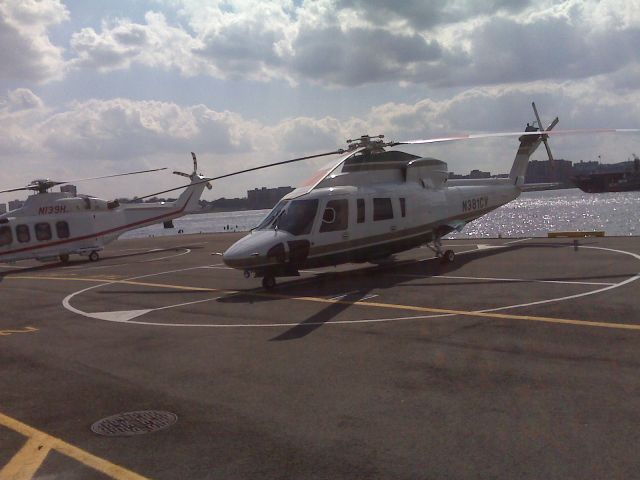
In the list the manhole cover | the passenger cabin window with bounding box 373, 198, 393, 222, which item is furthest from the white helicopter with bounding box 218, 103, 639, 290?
the manhole cover

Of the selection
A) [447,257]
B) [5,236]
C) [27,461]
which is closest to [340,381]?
[27,461]

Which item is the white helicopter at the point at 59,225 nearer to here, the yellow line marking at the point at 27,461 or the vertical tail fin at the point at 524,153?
A: the vertical tail fin at the point at 524,153

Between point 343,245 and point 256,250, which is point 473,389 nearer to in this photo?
point 256,250

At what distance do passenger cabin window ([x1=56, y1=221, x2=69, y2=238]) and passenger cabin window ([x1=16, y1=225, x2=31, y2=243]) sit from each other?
1.46 metres

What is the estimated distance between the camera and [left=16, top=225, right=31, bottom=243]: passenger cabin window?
30000 mm

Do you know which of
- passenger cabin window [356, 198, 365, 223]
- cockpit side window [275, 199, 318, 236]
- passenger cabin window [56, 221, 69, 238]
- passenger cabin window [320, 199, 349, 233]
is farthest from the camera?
passenger cabin window [56, 221, 69, 238]

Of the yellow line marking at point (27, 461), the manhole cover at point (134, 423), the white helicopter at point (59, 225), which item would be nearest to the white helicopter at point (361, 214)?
the manhole cover at point (134, 423)

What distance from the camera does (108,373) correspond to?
371 inches

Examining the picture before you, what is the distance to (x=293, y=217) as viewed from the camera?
1728cm

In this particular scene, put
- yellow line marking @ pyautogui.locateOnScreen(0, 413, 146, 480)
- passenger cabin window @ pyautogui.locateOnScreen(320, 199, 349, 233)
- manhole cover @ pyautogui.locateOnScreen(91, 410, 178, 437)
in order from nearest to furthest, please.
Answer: yellow line marking @ pyautogui.locateOnScreen(0, 413, 146, 480), manhole cover @ pyautogui.locateOnScreen(91, 410, 178, 437), passenger cabin window @ pyautogui.locateOnScreen(320, 199, 349, 233)

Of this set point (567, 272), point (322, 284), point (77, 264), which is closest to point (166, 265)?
point (77, 264)

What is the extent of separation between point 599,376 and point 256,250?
9.93 m

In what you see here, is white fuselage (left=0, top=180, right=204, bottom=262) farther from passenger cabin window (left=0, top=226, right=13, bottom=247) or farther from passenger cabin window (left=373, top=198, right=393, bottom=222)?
passenger cabin window (left=373, top=198, right=393, bottom=222)

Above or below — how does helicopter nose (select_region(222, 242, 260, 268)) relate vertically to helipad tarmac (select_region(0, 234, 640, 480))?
above
